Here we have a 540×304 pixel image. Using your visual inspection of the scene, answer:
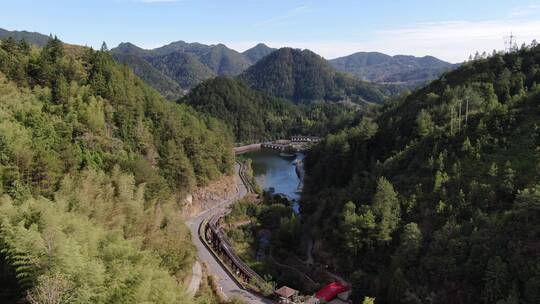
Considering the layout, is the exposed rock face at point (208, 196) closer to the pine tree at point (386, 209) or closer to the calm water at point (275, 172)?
the calm water at point (275, 172)

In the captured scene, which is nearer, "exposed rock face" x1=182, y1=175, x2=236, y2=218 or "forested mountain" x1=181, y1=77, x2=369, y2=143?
"exposed rock face" x1=182, y1=175, x2=236, y2=218

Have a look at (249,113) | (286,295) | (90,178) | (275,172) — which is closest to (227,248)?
(286,295)

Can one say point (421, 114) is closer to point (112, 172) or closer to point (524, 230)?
point (524, 230)

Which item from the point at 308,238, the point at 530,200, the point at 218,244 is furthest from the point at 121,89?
the point at 530,200

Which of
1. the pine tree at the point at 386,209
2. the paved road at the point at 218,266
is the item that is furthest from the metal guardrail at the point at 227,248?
the pine tree at the point at 386,209

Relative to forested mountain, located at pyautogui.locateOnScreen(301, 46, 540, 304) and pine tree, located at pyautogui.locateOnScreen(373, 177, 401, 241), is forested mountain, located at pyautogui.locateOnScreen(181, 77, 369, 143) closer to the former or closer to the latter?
forested mountain, located at pyautogui.locateOnScreen(301, 46, 540, 304)

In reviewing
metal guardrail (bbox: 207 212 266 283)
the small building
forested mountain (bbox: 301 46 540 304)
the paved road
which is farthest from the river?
the small building
